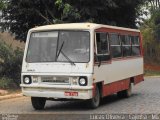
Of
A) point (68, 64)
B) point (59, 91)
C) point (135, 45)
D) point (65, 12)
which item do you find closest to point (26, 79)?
point (59, 91)

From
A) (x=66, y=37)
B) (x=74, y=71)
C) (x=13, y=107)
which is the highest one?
(x=66, y=37)

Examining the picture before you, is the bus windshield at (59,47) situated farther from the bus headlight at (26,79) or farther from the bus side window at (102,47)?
the bus headlight at (26,79)

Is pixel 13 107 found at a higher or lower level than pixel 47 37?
lower

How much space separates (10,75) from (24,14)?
23.4ft

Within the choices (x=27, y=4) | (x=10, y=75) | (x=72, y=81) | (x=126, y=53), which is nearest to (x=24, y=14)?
(x=27, y=4)

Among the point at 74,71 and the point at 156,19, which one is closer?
the point at 74,71

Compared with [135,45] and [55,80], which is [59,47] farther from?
[135,45]

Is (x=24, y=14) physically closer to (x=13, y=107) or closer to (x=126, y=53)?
(x=126, y=53)

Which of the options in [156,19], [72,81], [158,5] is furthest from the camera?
[158,5]

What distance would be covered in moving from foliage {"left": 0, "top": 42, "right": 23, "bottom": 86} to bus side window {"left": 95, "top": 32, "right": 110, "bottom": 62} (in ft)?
24.3

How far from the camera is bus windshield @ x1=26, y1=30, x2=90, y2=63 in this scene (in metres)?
15.4

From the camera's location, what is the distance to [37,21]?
30750 millimetres

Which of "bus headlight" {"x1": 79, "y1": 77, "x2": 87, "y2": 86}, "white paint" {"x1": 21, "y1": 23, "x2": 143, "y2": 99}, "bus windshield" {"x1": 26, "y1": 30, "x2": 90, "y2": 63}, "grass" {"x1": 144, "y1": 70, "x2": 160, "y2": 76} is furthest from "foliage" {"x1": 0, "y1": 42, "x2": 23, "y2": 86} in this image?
"grass" {"x1": 144, "y1": 70, "x2": 160, "y2": 76}

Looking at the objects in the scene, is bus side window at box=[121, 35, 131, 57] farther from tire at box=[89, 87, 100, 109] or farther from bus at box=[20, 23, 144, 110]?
tire at box=[89, 87, 100, 109]
